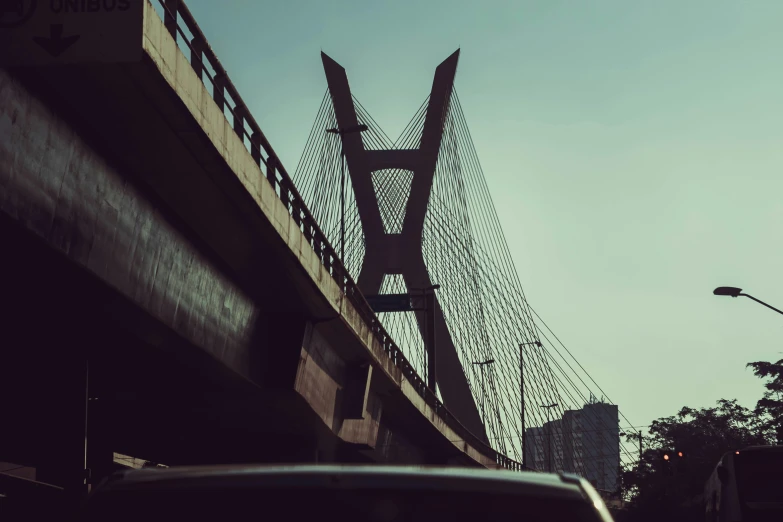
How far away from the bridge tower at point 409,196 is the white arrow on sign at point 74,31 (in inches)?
1335

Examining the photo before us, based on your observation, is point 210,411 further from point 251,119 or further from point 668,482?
point 668,482

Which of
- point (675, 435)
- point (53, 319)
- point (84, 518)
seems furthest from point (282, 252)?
point (675, 435)

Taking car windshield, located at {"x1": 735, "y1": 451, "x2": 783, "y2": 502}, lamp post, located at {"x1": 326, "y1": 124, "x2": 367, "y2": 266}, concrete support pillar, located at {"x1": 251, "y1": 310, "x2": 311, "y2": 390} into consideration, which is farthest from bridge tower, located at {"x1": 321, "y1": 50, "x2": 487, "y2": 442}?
car windshield, located at {"x1": 735, "y1": 451, "x2": 783, "y2": 502}

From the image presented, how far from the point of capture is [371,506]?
3.36m

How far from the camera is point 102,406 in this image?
27922 mm

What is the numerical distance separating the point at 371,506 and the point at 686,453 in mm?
81491

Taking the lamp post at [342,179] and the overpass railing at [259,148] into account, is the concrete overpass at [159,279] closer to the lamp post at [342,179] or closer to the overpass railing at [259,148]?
the overpass railing at [259,148]

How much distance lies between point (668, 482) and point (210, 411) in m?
56.6

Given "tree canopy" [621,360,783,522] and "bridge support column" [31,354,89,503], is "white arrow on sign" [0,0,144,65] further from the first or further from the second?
"tree canopy" [621,360,783,522]

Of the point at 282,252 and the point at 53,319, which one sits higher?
the point at 282,252

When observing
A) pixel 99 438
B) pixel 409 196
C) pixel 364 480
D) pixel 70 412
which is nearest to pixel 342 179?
pixel 409 196

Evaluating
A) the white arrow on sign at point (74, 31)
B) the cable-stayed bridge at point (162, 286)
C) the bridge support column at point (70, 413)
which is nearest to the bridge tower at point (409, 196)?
the cable-stayed bridge at point (162, 286)

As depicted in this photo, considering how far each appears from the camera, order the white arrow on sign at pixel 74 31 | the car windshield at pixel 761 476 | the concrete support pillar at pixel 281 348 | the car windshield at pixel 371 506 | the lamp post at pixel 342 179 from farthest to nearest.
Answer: the lamp post at pixel 342 179 → the concrete support pillar at pixel 281 348 → the car windshield at pixel 761 476 → the white arrow on sign at pixel 74 31 → the car windshield at pixel 371 506

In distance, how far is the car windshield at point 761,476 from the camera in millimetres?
16312
